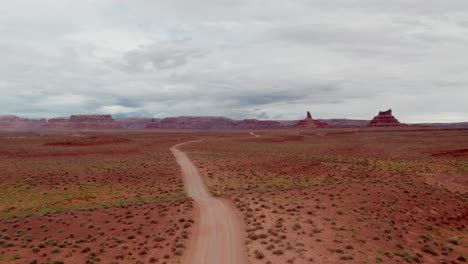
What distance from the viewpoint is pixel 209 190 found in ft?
97.9

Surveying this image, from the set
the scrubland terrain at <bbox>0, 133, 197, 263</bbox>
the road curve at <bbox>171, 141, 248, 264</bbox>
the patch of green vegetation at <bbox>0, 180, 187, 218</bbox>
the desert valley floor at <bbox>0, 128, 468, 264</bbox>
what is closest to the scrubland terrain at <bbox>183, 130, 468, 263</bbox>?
the desert valley floor at <bbox>0, 128, 468, 264</bbox>

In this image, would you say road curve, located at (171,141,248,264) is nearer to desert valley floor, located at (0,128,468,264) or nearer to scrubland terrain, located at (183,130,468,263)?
desert valley floor, located at (0,128,468,264)

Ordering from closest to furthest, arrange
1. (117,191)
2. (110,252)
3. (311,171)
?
(110,252)
(117,191)
(311,171)

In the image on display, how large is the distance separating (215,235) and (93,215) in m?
10.9

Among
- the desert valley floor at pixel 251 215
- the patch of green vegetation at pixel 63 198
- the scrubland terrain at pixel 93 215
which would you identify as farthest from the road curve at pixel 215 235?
the patch of green vegetation at pixel 63 198

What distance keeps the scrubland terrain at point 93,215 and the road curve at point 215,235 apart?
0.77 meters

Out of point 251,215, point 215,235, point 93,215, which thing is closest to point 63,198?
point 93,215

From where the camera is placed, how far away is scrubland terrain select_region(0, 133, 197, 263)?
15867 millimetres

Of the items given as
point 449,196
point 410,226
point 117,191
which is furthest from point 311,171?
point 117,191

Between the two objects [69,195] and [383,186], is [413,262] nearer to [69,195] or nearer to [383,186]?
[383,186]

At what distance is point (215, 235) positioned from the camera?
17531mm

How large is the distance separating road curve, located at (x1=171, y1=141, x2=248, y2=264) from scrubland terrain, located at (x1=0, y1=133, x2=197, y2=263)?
2.53 ft

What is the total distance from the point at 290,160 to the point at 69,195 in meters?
33.6

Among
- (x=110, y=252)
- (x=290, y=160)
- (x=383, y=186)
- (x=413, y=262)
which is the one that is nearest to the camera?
(x=413, y=262)
